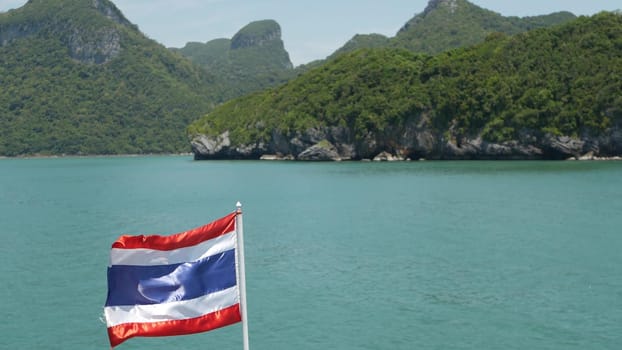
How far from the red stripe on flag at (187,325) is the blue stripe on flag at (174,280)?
266 millimetres

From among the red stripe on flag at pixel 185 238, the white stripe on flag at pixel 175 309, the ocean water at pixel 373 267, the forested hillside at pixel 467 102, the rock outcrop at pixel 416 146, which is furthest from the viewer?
the forested hillside at pixel 467 102

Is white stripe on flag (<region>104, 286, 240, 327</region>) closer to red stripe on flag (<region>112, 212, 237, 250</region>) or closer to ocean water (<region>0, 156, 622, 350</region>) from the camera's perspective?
red stripe on flag (<region>112, 212, 237, 250</region>)

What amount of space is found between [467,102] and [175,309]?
94.3m

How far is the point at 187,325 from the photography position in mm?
7719

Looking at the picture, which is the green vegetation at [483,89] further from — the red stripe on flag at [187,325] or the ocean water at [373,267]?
the red stripe on flag at [187,325]

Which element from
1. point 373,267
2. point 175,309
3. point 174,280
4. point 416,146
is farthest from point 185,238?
point 416,146

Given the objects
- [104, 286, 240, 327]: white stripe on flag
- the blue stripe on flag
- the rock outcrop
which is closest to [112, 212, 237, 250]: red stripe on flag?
the blue stripe on flag

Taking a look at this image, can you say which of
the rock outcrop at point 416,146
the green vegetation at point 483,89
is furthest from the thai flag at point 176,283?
the rock outcrop at point 416,146

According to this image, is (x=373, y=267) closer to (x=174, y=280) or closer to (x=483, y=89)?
(x=174, y=280)

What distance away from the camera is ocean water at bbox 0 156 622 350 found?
625 inches

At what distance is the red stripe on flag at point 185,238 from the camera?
7.56 metres

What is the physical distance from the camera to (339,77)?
12269cm

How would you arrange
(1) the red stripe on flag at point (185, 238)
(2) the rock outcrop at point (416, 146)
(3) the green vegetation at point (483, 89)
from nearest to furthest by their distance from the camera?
(1) the red stripe on flag at point (185, 238) → (2) the rock outcrop at point (416, 146) → (3) the green vegetation at point (483, 89)

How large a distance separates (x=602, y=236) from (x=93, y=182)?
55.9m
